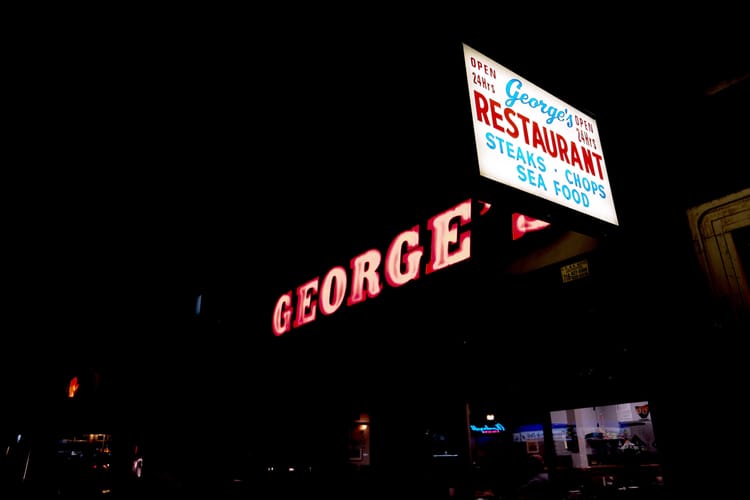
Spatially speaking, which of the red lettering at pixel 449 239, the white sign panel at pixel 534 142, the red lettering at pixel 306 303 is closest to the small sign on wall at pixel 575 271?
the white sign panel at pixel 534 142

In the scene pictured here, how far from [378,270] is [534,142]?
4892 millimetres

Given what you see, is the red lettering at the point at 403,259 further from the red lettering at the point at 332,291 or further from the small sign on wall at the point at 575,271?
the small sign on wall at the point at 575,271

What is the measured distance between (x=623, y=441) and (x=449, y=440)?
2.69 metres

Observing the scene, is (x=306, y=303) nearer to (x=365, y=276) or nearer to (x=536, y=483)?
(x=365, y=276)

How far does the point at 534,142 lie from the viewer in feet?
12.0

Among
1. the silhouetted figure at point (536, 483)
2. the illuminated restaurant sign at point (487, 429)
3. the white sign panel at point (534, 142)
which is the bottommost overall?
the silhouetted figure at point (536, 483)

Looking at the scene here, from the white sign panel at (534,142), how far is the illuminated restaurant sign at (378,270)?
7.59 ft

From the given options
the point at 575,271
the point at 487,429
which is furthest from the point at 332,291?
the point at 575,271

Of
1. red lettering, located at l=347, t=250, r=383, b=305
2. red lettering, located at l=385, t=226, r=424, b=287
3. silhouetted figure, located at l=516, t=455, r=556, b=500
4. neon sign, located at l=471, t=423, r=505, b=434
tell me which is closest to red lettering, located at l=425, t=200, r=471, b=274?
red lettering, located at l=385, t=226, r=424, b=287

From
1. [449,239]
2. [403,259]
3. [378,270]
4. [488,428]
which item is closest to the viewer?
[488,428]

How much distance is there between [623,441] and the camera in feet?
17.6

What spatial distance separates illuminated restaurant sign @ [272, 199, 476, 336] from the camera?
21.6 feet

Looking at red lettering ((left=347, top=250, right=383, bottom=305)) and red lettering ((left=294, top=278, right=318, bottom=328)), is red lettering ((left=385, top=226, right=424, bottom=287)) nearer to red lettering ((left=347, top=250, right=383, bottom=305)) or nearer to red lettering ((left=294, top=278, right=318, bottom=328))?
red lettering ((left=347, top=250, right=383, bottom=305))

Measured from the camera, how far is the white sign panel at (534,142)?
3359 millimetres
